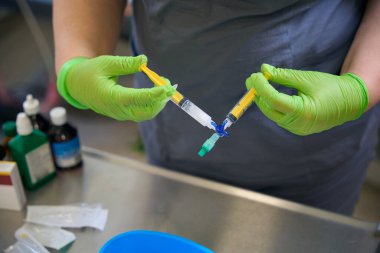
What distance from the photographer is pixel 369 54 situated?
2.39 feet

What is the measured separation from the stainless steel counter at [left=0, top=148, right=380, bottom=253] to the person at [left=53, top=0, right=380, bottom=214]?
97 millimetres

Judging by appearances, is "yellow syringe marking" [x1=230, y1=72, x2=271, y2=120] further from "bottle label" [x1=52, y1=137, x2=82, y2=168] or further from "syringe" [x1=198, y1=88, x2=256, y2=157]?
"bottle label" [x1=52, y1=137, x2=82, y2=168]

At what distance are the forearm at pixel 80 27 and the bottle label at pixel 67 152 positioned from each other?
152mm

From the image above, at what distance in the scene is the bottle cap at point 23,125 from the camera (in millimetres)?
803

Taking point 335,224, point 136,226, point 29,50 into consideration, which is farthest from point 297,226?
point 29,50

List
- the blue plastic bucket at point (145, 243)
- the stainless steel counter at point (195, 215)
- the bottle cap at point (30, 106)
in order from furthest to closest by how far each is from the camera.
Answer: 1. the bottle cap at point (30, 106)
2. the stainless steel counter at point (195, 215)
3. the blue plastic bucket at point (145, 243)

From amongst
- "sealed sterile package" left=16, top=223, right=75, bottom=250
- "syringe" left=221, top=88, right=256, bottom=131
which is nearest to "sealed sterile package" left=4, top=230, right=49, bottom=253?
"sealed sterile package" left=16, top=223, right=75, bottom=250

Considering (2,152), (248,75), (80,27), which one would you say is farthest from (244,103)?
(2,152)

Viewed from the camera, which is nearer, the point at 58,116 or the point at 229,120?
the point at 229,120

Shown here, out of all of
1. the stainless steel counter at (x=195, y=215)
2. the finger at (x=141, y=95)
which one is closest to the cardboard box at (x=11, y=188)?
the stainless steel counter at (x=195, y=215)

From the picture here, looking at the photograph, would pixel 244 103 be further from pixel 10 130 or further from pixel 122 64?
pixel 10 130

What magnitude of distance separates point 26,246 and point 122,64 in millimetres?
343

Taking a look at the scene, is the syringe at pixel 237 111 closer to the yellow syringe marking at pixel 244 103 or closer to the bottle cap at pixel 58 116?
the yellow syringe marking at pixel 244 103

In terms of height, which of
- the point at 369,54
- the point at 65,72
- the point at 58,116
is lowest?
the point at 58,116
